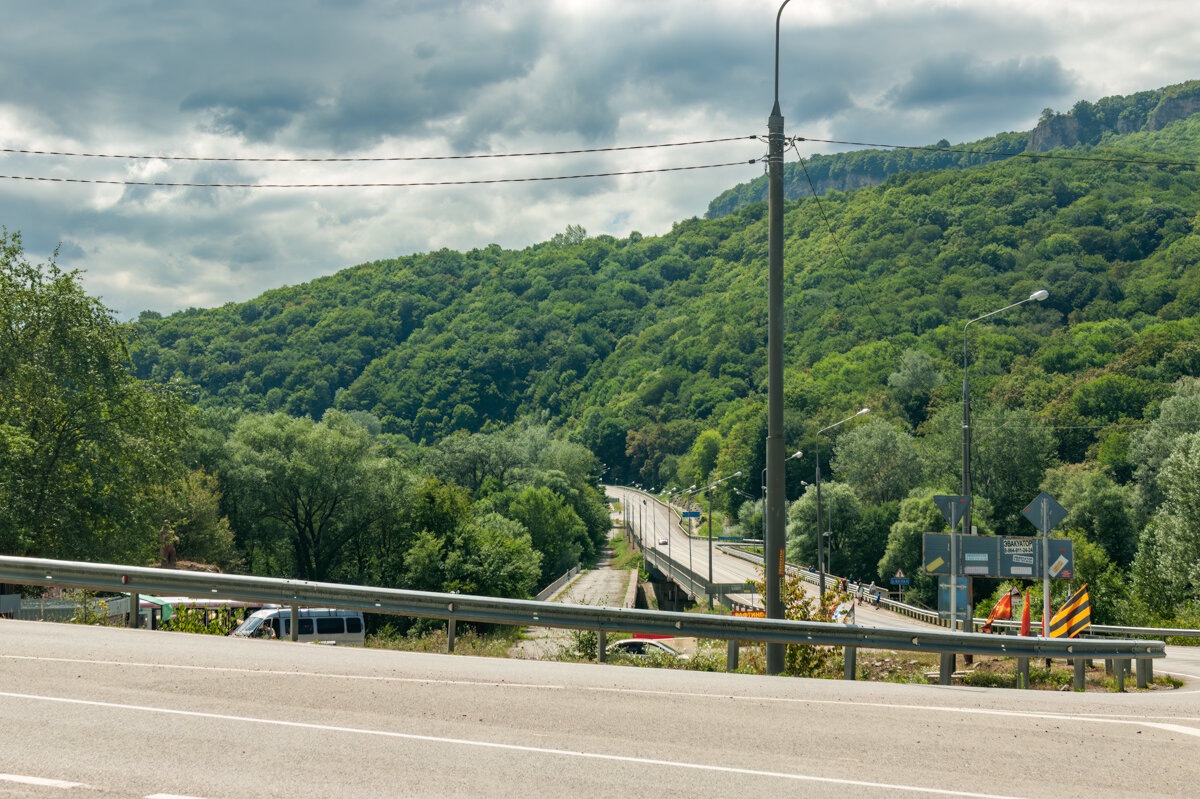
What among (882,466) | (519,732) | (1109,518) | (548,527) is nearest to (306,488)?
(548,527)

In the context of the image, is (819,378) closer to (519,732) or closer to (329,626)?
(329,626)

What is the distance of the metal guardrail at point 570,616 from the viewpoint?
12.6 m

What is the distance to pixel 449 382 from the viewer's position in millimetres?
175000

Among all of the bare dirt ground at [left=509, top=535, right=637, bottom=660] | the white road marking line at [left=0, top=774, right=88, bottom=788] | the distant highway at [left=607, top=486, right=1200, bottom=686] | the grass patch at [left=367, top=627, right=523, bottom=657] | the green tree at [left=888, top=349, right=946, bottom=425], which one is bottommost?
the bare dirt ground at [left=509, top=535, right=637, bottom=660]

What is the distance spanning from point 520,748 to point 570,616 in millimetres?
5375

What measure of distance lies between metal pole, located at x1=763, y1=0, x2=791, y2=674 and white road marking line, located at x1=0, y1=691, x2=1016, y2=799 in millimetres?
6848

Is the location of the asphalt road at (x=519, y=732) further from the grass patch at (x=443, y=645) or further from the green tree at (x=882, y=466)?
the green tree at (x=882, y=466)

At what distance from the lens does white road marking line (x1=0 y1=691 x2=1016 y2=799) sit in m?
6.72

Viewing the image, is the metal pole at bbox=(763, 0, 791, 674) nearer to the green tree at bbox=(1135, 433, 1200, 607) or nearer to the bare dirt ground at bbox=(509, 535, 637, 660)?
the bare dirt ground at bbox=(509, 535, 637, 660)

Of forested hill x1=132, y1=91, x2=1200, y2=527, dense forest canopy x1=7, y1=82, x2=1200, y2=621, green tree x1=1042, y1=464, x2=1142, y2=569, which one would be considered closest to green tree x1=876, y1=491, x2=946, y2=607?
dense forest canopy x1=7, y1=82, x2=1200, y2=621

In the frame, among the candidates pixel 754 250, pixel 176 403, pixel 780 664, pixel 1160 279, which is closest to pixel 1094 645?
pixel 780 664

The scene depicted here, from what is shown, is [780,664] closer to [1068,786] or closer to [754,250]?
[1068,786]

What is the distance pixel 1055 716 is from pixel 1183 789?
2771 millimetres

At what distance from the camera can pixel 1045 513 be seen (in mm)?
19578
